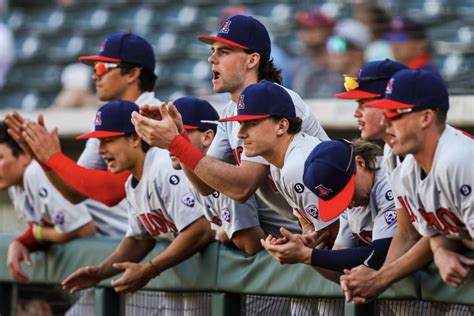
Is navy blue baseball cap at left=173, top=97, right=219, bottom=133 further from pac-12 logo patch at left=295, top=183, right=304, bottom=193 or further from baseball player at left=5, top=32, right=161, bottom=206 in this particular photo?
pac-12 logo patch at left=295, top=183, right=304, bottom=193

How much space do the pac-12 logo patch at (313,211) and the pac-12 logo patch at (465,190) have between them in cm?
73

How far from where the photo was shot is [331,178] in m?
4.30

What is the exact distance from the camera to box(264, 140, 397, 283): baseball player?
13.7ft

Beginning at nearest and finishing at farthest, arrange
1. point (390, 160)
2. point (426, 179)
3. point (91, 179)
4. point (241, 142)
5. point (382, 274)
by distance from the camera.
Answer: point (426, 179) < point (382, 274) < point (390, 160) < point (241, 142) < point (91, 179)

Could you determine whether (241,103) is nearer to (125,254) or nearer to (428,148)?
(428,148)

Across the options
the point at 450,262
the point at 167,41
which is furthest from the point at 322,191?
the point at 167,41

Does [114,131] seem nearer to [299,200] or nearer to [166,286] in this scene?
[166,286]

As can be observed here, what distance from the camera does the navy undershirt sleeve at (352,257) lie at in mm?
4195

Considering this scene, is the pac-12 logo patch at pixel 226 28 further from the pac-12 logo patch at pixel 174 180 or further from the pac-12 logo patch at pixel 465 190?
the pac-12 logo patch at pixel 465 190

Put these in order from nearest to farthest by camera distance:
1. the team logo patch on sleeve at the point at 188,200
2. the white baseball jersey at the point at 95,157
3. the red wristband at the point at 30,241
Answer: the team logo patch on sleeve at the point at 188,200 → the white baseball jersey at the point at 95,157 → the red wristband at the point at 30,241

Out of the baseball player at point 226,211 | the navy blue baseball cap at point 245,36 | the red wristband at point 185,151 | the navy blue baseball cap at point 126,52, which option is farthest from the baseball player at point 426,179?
the navy blue baseball cap at point 126,52

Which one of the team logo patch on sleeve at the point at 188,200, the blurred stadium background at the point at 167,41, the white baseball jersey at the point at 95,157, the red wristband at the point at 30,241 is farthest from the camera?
the blurred stadium background at the point at 167,41

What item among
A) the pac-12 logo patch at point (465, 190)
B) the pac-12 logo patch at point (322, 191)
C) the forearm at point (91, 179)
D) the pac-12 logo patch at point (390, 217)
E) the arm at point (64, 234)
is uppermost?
the pac-12 logo patch at point (465, 190)

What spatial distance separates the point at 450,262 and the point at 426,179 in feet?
0.99
